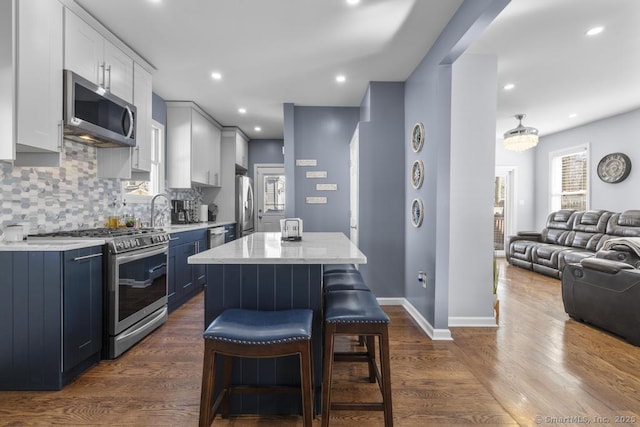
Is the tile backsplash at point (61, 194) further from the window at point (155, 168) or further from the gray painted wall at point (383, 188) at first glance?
the gray painted wall at point (383, 188)

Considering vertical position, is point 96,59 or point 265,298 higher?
point 96,59

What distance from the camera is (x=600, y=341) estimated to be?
287 centimetres

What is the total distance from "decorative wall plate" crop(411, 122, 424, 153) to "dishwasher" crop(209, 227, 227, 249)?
2.94 meters

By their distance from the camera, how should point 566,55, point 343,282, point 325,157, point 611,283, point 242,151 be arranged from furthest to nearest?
point 242,151 → point 325,157 → point 566,55 → point 611,283 → point 343,282

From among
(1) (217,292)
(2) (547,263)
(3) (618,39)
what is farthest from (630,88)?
(1) (217,292)

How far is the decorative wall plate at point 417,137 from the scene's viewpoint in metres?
3.34

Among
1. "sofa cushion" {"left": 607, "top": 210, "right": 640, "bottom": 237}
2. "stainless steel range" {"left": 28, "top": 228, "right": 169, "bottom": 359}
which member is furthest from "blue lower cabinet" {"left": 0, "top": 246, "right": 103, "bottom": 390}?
"sofa cushion" {"left": 607, "top": 210, "right": 640, "bottom": 237}

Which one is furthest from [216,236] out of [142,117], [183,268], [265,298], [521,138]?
[521,138]

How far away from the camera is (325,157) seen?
4.87m

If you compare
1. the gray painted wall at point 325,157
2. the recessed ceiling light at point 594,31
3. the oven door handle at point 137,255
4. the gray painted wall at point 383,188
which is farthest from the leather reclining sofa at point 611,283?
the oven door handle at point 137,255

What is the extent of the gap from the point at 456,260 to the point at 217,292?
7.89 feet

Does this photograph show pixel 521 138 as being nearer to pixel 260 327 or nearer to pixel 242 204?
pixel 242 204

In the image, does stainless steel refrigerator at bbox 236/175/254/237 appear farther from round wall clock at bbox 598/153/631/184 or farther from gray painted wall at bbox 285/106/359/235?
round wall clock at bbox 598/153/631/184

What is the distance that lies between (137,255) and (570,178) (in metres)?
7.93
